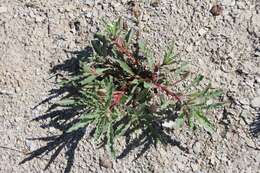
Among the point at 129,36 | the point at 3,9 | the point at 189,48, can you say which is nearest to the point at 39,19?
the point at 3,9

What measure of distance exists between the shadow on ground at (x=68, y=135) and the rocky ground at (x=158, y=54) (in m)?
0.03

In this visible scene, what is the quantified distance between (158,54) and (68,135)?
0.84 metres

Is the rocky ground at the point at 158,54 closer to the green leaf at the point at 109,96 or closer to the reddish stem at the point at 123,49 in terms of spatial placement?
the reddish stem at the point at 123,49

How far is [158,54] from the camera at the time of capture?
12.3 feet

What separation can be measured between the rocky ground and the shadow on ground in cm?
3

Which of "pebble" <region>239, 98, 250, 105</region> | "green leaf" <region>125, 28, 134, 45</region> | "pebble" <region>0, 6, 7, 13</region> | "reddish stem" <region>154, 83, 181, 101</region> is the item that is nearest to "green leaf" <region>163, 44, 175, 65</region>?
"reddish stem" <region>154, 83, 181, 101</region>

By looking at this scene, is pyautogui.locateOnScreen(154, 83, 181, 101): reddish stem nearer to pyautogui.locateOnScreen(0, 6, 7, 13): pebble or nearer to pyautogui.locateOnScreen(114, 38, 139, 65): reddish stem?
pyautogui.locateOnScreen(114, 38, 139, 65): reddish stem

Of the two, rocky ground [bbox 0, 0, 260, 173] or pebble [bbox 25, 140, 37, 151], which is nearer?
rocky ground [bbox 0, 0, 260, 173]

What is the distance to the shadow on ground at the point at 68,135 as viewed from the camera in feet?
11.9

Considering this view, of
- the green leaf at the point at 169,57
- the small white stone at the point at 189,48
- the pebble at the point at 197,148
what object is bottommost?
the pebble at the point at 197,148

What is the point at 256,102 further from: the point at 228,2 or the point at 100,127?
the point at 100,127

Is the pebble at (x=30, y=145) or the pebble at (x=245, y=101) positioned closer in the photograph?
the pebble at (x=245, y=101)

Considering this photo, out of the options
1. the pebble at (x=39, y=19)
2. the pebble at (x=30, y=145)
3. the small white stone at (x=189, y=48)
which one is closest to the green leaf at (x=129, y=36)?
the small white stone at (x=189, y=48)

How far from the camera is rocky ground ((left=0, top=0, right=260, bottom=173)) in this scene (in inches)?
140
